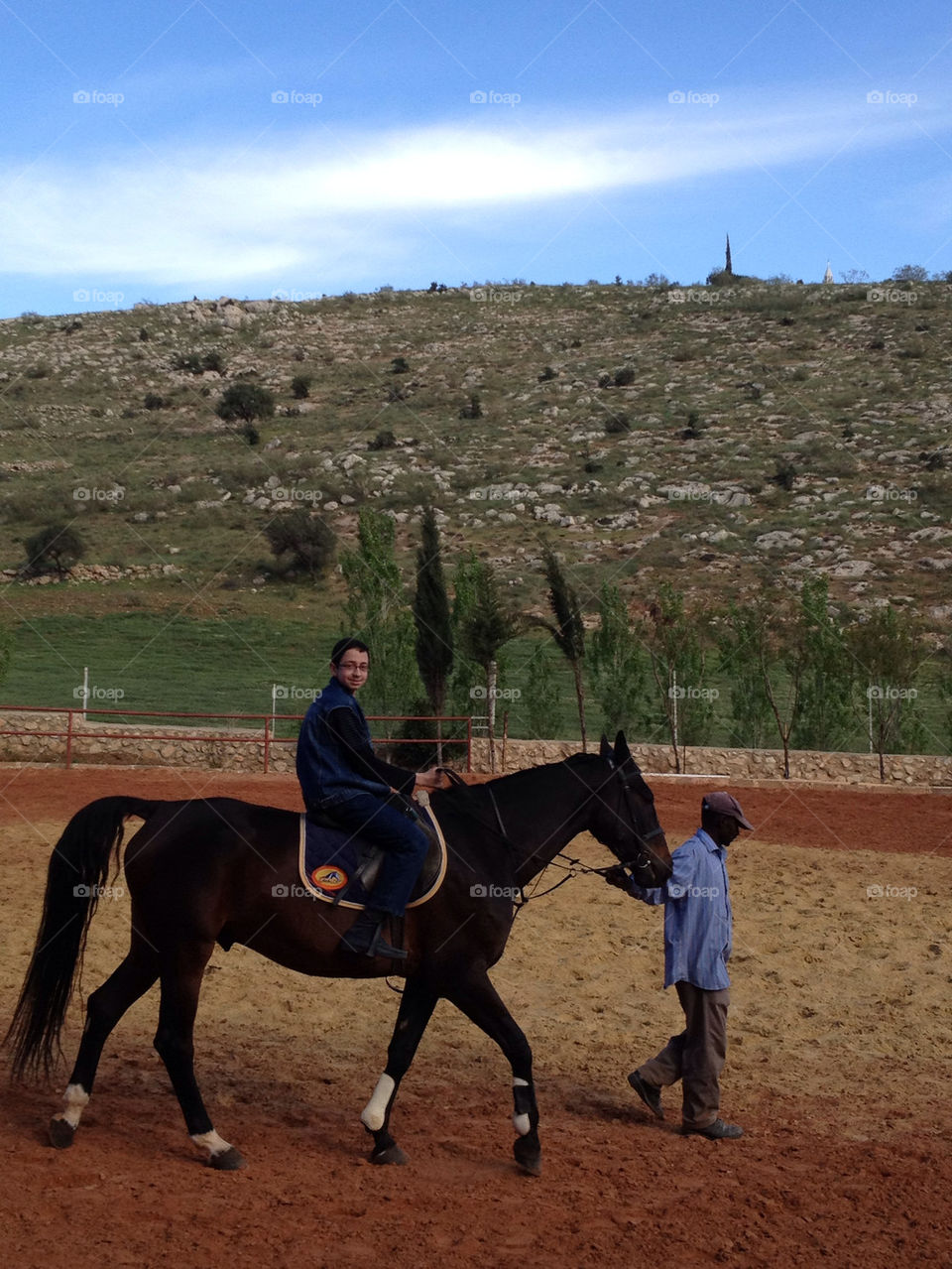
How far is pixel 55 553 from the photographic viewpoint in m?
41.1

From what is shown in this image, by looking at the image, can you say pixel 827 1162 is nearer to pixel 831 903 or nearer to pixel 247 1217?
pixel 247 1217

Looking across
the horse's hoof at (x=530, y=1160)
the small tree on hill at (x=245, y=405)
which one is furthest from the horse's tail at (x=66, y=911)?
the small tree on hill at (x=245, y=405)

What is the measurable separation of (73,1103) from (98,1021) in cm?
38

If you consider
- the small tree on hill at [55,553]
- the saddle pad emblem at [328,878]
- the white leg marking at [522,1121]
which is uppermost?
the small tree on hill at [55,553]

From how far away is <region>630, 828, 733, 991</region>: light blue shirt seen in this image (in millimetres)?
6254

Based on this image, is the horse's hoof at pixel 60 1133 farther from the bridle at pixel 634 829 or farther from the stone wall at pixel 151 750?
the stone wall at pixel 151 750

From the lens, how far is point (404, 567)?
3947 centimetres

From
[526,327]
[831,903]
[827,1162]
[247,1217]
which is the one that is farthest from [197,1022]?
[526,327]

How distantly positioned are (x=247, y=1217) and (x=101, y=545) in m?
41.4

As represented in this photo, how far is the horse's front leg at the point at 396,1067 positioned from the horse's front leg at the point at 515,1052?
208 mm

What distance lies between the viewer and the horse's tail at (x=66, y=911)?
5938 millimetres

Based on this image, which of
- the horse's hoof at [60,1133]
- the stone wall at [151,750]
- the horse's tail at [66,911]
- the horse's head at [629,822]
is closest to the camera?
the horse's hoof at [60,1133]

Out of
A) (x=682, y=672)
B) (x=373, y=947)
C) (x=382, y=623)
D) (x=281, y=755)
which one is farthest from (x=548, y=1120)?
(x=382, y=623)

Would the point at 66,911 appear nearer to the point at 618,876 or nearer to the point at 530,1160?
the point at 530,1160
